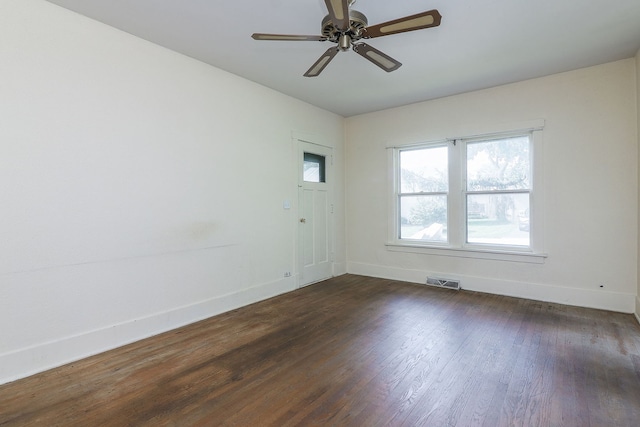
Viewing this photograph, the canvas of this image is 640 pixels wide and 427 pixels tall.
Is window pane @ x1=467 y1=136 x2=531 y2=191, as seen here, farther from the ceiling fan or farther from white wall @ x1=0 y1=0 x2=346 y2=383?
white wall @ x1=0 y1=0 x2=346 y2=383

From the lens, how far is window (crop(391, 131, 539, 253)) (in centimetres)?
420

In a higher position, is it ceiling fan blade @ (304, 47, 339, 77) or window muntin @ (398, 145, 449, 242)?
ceiling fan blade @ (304, 47, 339, 77)

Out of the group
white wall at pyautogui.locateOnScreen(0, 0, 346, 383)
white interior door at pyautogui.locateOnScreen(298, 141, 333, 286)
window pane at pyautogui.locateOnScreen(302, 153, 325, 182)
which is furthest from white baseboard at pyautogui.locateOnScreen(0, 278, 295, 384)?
window pane at pyautogui.locateOnScreen(302, 153, 325, 182)

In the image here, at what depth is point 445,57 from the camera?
3.39m

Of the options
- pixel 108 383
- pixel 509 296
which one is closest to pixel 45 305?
pixel 108 383

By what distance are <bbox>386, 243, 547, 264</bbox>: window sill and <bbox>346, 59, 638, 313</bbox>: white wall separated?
0.25 feet

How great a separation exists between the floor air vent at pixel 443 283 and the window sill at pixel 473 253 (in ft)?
1.26

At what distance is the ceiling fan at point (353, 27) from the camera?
1896mm

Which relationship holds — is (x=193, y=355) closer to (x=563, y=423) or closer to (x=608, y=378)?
(x=563, y=423)

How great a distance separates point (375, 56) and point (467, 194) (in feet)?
9.47

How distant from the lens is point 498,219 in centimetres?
438

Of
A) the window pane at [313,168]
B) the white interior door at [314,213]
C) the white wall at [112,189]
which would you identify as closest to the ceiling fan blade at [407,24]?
the white wall at [112,189]

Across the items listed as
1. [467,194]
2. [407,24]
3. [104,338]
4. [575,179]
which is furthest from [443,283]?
[104,338]

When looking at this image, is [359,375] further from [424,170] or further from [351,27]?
[424,170]
